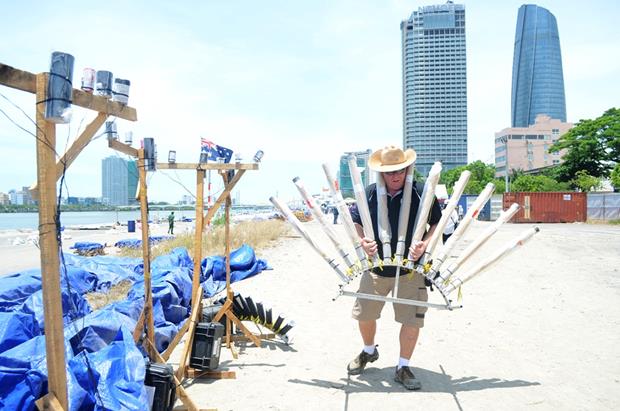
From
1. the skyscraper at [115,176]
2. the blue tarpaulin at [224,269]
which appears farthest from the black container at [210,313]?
the blue tarpaulin at [224,269]

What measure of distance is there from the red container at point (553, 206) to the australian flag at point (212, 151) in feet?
104

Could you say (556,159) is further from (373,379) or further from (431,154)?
(373,379)

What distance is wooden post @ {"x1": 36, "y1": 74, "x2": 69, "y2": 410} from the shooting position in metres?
2.36

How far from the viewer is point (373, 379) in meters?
4.36

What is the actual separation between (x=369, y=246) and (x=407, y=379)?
134 cm

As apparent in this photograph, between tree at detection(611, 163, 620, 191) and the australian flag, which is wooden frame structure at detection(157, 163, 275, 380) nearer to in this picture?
the australian flag

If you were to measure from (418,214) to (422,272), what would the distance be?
0.52 metres

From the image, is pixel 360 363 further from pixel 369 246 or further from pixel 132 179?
pixel 132 179

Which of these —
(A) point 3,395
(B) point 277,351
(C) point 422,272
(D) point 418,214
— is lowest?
(B) point 277,351

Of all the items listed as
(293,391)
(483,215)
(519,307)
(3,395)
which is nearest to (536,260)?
(519,307)

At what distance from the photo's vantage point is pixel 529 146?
119062 mm

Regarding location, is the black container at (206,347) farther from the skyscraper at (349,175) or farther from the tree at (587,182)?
the tree at (587,182)

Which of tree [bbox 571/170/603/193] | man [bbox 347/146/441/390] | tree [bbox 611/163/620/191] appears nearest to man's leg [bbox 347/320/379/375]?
man [bbox 347/146/441/390]

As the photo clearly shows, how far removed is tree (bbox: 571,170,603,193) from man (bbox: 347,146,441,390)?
4610 cm
